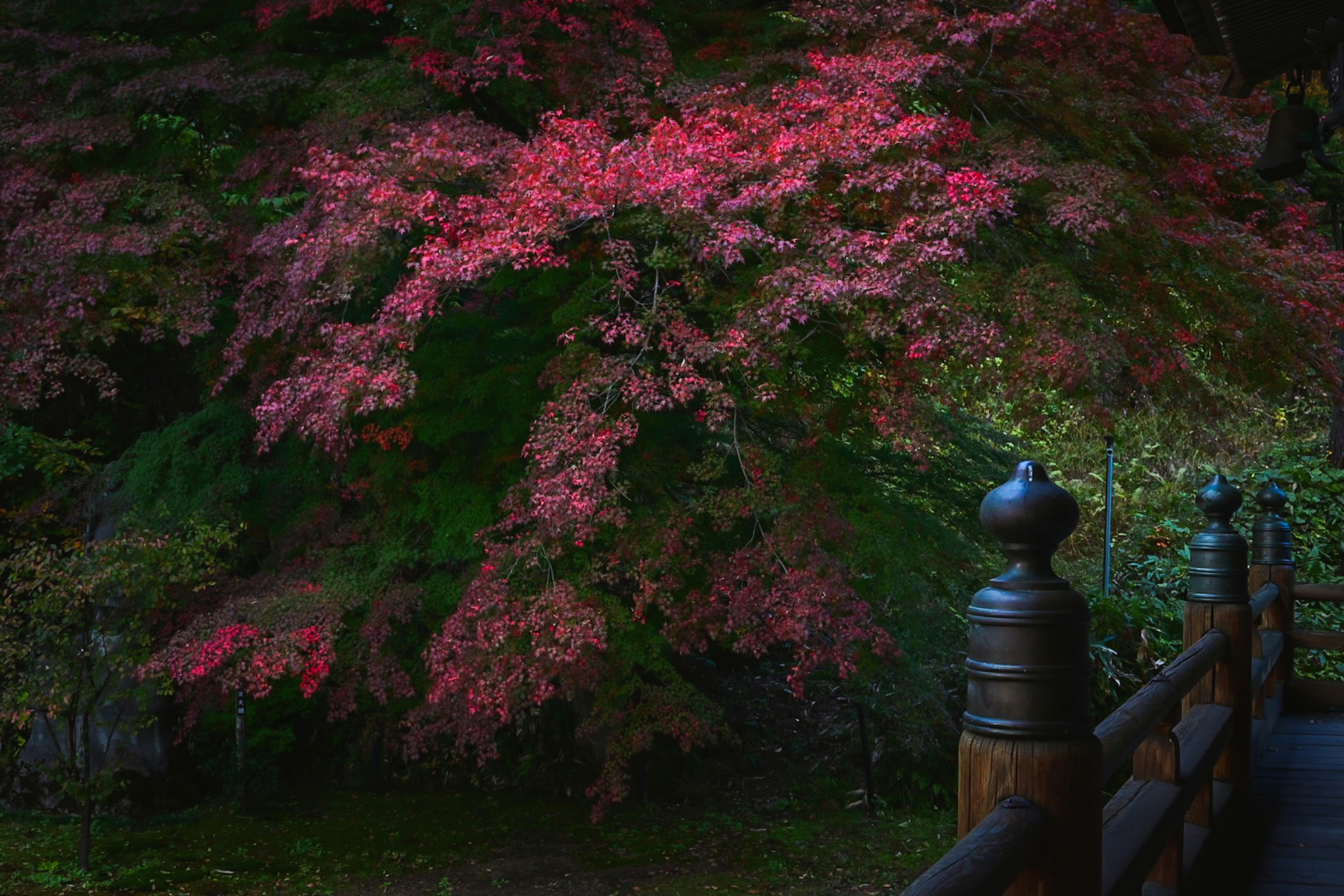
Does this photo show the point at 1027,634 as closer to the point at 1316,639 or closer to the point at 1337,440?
the point at 1316,639

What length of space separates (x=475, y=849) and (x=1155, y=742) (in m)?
6.23

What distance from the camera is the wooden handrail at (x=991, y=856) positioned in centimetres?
125

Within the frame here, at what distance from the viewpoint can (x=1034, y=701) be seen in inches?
63.0

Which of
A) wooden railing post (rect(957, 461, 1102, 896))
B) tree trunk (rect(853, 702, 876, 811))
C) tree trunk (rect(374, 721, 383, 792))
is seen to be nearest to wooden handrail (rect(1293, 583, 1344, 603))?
tree trunk (rect(853, 702, 876, 811))

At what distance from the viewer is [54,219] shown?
21.7 ft

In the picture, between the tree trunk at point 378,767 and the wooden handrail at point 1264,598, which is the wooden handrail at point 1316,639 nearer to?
the wooden handrail at point 1264,598

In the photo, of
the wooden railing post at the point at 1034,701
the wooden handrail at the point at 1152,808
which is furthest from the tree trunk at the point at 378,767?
the wooden railing post at the point at 1034,701

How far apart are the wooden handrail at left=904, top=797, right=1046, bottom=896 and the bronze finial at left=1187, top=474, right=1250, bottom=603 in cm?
252

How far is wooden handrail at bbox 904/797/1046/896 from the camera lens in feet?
4.11

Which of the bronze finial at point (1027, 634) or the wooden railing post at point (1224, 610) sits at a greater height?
the bronze finial at point (1027, 634)

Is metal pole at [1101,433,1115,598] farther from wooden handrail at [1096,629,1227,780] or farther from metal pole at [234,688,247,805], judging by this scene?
wooden handrail at [1096,629,1227,780]


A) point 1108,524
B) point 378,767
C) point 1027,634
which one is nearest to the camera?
point 1027,634

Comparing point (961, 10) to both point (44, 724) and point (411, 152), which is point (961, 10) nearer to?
point (411, 152)

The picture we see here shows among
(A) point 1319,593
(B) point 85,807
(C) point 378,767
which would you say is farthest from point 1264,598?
(C) point 378,767
